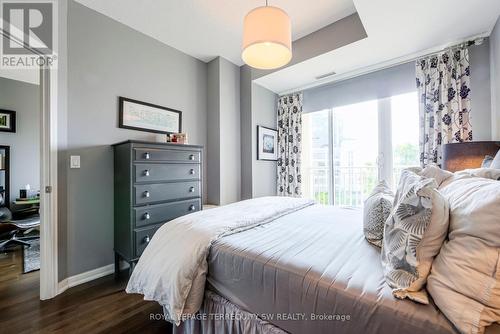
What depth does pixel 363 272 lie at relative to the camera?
0.88 metres

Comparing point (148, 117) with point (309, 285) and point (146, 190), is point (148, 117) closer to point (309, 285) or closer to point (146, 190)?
point (146, 190)

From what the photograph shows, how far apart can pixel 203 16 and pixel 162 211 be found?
2.13 m

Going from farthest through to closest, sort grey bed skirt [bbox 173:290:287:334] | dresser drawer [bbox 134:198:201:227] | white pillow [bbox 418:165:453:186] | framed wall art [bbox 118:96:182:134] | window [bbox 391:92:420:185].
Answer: window [bbox 391:92:420:185] < framed wall art [bbox 118:96:182:134] < dresser drawer [bbox 134:198:201:227] < white pillow [bbox 418:165:453:186] < grey bed skirt [bbox 173:290:287:334]

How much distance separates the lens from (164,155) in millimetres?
2271

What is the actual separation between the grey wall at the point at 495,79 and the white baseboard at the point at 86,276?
13.2 feet

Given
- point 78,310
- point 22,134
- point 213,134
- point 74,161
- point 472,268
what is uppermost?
point 22,134

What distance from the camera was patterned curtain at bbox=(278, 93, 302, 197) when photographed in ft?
12.1

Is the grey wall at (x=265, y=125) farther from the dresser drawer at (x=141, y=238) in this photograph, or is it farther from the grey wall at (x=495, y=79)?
the grey wall at (x=495, y=79)

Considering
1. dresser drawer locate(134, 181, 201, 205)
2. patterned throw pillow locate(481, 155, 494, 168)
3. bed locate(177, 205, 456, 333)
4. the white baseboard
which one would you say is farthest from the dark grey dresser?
patterned throw pillow locate(481, 155, 494, 168)

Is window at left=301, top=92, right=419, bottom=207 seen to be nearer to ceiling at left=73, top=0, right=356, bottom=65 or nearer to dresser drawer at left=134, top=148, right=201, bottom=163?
ceiling at left=73, top=0, right=356, bottom=65

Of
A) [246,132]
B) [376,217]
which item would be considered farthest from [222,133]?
[376,217]

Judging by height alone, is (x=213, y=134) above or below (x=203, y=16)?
below

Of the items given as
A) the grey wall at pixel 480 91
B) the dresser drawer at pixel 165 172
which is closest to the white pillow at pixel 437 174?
the grey wall at pixel 480 91

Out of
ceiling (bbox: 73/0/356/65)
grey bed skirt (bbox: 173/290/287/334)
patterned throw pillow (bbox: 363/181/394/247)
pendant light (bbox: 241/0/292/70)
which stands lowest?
grey bed skirt (bbox: 173/290/287/334)
